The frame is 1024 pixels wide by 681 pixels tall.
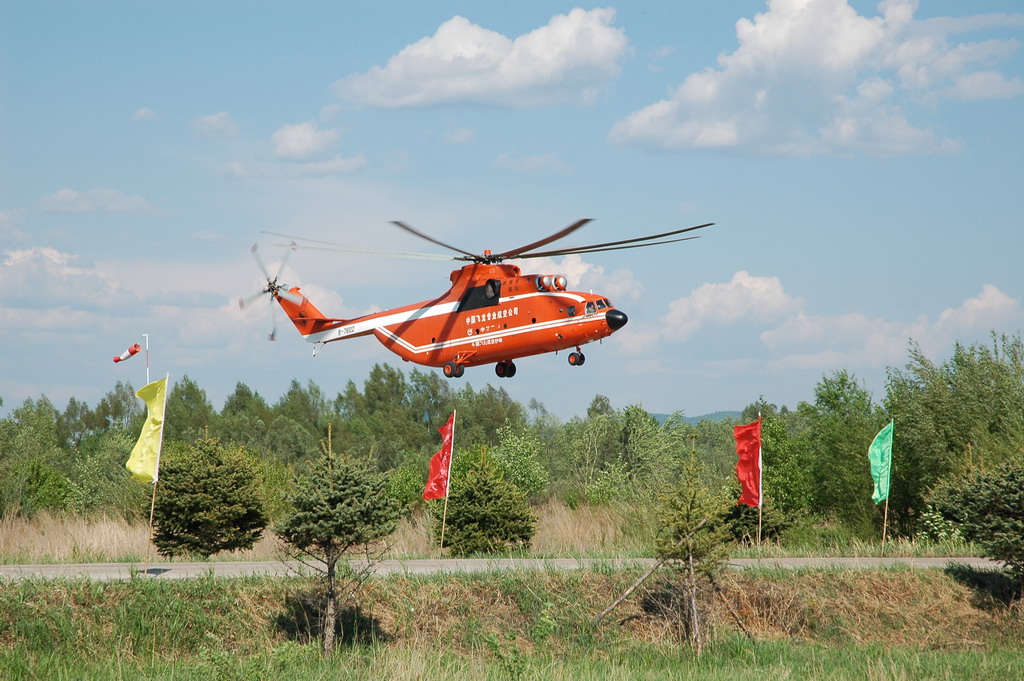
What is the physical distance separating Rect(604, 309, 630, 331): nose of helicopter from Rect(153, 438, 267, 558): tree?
1188 centimetres

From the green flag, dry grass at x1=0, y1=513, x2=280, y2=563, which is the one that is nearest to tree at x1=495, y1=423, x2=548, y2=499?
dry grass at x1=0, y1=513, x2=280, y2=563

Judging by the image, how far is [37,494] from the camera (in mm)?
56719

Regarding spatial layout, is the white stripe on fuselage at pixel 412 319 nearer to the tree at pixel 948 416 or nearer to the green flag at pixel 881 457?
the green flag at pixel 881 457

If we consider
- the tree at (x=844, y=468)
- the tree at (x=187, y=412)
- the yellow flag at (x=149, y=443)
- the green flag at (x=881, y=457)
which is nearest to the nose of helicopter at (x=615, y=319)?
the green flag at (x=881, y=457)

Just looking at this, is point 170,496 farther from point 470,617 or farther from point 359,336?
point 470,617

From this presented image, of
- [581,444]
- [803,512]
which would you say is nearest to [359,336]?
[803,512]

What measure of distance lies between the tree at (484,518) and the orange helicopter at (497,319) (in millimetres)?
3659

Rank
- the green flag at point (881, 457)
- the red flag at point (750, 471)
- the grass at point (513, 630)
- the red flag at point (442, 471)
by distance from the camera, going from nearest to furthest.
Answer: the grass at point (513, 630), the red flag at point (750, 471), the red flag at point (442, 471), the green flag at point (881, 457)

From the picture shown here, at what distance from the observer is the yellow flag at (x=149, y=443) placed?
24.1 metres

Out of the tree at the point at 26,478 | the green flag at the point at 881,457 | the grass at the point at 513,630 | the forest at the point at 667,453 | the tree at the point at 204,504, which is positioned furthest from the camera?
the tree at the point at 26,478

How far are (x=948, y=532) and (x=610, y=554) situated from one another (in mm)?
16500

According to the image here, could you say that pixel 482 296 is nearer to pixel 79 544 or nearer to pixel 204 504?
pixel 204 504

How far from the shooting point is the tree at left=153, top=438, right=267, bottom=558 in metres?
30.4

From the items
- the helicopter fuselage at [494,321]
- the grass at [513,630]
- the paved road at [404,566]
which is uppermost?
the helicopter fuselage at [494,321]
